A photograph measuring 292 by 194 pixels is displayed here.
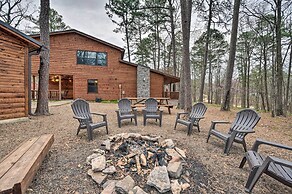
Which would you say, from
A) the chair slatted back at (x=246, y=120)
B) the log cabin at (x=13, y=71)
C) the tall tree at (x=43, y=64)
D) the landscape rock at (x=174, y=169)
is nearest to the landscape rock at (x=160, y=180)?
the landscape rock at (x=174, y=169)

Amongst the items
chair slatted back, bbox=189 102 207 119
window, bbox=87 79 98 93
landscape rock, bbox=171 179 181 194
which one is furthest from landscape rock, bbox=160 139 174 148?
window, bbox=87 79 98 93

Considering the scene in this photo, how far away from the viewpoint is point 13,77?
560cm

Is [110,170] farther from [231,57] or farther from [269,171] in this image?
[231,57]

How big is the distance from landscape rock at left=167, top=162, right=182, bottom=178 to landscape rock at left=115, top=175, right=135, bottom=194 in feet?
2.18

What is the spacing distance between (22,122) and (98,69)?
9706 mm

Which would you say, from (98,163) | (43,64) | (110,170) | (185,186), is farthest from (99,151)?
(43,64)

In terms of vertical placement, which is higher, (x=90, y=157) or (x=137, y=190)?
(x=90, y=157)

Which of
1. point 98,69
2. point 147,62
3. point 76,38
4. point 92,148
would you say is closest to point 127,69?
point 98,69

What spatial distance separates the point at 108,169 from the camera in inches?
107

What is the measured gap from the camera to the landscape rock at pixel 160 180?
2354mm

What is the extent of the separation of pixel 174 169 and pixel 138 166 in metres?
0.67

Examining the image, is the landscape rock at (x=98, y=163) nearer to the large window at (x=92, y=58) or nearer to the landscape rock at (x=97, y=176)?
the landscape rock at (x=97, y=176)

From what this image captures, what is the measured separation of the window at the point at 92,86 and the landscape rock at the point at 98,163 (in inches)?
495

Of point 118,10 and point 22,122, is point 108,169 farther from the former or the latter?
point 118,10
